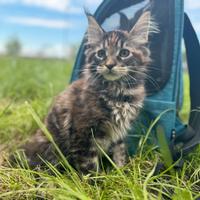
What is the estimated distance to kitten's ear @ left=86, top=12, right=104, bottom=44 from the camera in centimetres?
180

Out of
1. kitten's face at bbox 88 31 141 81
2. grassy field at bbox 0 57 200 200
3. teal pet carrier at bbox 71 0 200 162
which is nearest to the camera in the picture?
grassy field at bbox 0 57 200 200

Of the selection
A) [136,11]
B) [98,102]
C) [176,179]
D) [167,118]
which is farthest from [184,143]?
[136,11]

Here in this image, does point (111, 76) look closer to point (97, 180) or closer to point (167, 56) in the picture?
point (167, 56)

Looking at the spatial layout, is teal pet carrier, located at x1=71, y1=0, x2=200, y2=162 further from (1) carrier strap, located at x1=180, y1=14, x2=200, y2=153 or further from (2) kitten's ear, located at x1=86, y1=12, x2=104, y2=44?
(2) kitten's ear, located at x1=86, y1=12, x2=104, y2=44

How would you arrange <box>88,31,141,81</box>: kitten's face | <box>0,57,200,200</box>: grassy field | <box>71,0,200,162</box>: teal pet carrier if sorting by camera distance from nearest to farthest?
<box>0,57,200,200</box>: grassy field
<box>88,31,141,81</box>: kitten's face
<box>71,0,200,162</box>: teal pet carrier

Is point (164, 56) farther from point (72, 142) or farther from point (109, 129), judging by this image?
point (72, 142)

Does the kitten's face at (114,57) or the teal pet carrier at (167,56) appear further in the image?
the teal pet carrier at (167,56)

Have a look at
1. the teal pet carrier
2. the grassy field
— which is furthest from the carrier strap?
the grassy field

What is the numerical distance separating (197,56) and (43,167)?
3.26ft

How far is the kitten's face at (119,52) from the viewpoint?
1722 millimetres

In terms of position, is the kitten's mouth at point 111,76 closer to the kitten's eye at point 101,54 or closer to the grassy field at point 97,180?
the kitten's eye at point 101,54

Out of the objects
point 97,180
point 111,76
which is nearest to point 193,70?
point 111,76

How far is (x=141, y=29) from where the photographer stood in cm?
177

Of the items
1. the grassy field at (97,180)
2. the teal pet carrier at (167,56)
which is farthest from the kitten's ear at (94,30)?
the grassy field at (97,180)
